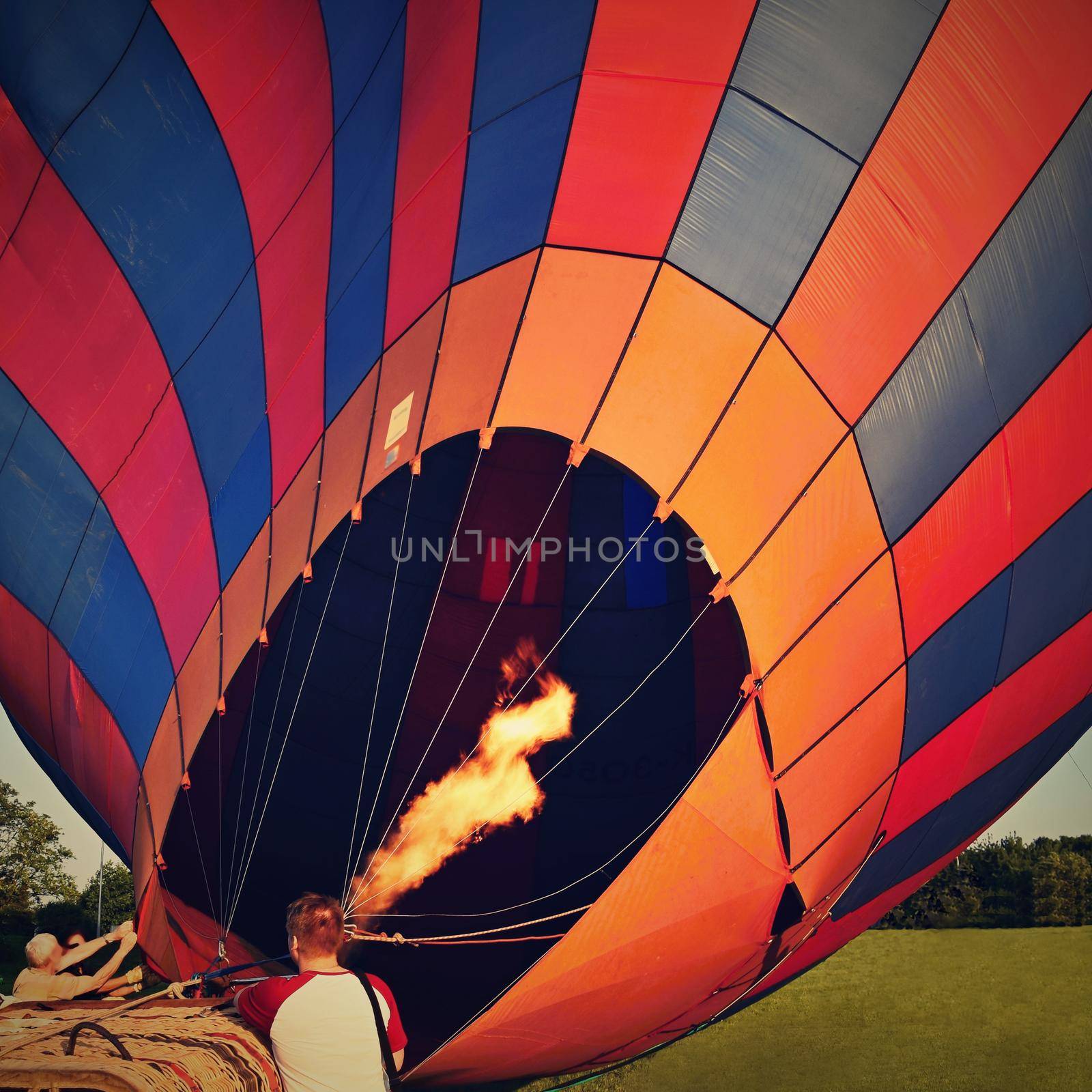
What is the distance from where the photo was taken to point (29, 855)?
1825cm

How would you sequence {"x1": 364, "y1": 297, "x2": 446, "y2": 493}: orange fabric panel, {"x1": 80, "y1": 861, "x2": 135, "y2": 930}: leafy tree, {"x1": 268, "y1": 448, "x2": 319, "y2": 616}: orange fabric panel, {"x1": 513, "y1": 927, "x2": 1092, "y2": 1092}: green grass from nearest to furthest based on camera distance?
{"x1": 364, "y1": 297, "x2": 446, "y2": 493}: orange fabric panel, {"x1": 268, "y1": 448, "x2": 319, "y2": 616}: orange fabric panel, {"x1": 513, "y1": 927, "x2": 1092, "y2": 1092}: green grass, {"x1": 80, "y1": 861, "x2": 135, "y2": 930}: leafy tree

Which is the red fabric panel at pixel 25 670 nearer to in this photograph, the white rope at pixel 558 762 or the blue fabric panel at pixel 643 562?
the white rope at pixel 558 762

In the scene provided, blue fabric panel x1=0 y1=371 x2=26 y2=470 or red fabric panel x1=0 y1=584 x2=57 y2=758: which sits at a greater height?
blue fabric panel x1=0 y1=371 x2=26 y2=470

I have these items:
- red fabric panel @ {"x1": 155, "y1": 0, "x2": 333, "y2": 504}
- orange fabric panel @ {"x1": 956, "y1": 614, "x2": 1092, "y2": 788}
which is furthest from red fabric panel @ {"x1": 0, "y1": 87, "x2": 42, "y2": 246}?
orange fabric panel @ {"x1": 956, "y1": 614, "x2": 1092, "y2": 788}

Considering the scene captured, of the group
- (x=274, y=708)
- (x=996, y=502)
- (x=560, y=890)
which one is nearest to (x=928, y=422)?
(x=996, y=502)

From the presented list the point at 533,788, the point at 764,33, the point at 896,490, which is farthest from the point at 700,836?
the point at 764,33

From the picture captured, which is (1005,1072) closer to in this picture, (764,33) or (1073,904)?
(764,33)

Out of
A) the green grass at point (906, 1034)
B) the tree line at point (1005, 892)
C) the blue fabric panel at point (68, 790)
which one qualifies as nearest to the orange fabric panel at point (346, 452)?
the green grass at point (906, 1034)

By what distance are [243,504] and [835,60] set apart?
305 cm

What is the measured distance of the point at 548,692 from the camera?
20.2ft

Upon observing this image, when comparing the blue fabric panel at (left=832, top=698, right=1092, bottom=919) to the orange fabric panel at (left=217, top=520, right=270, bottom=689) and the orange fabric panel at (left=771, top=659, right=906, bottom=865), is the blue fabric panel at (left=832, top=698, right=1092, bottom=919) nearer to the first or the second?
the orange fabric panel at (left=771, top=659, right=906, bottom=865)

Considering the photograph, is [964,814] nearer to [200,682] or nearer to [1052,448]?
[1052,448]

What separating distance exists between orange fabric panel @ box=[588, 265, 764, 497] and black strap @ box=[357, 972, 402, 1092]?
2.71 m

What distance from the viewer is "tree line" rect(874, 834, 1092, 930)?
11250mm
